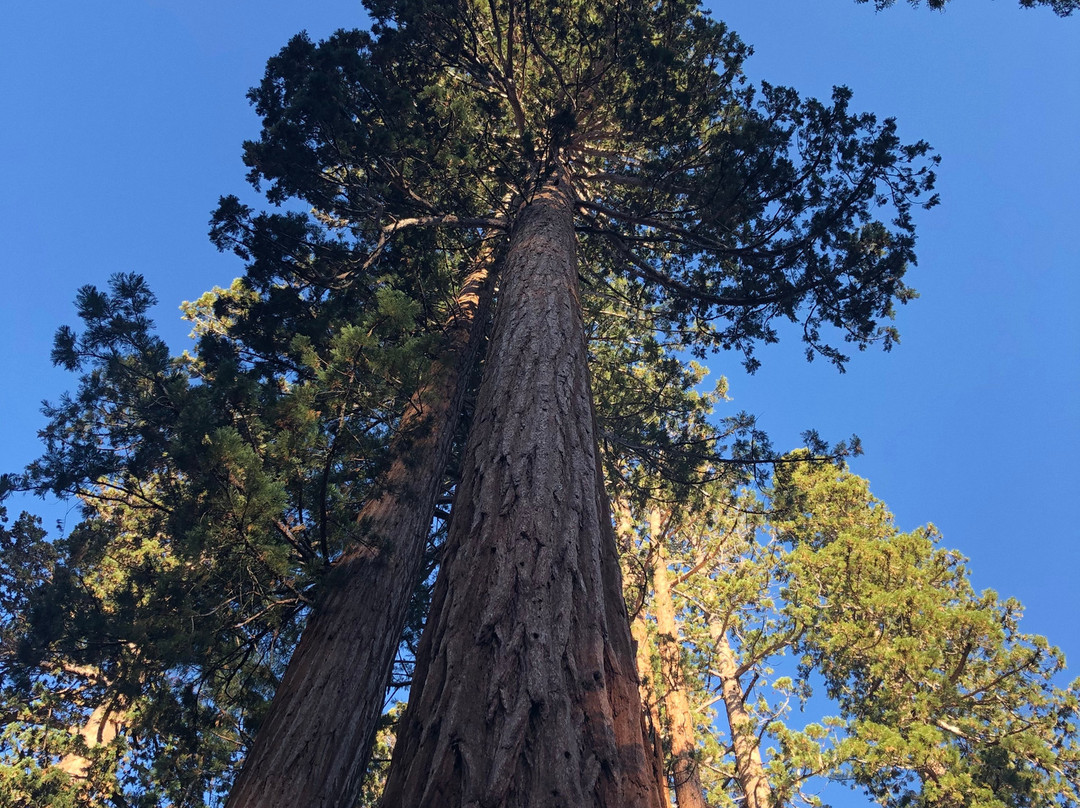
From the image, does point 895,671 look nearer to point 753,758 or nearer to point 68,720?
point 753,758

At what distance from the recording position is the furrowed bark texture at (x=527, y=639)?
1.50 m

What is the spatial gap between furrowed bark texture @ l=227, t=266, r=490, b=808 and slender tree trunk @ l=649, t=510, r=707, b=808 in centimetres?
578

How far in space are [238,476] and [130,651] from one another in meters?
1.87

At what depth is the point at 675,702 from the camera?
383 inches

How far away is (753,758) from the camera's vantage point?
404 inches

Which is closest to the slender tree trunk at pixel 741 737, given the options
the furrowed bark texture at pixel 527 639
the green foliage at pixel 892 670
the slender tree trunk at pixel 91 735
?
the green foliage at pixel 892 670

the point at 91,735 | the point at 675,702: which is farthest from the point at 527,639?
the point at 675,702

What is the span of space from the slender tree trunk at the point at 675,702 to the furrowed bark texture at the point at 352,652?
5.78 meters

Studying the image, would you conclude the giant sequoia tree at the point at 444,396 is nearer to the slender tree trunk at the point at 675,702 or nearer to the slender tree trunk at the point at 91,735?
the slender tree trunk at the point at 91,735

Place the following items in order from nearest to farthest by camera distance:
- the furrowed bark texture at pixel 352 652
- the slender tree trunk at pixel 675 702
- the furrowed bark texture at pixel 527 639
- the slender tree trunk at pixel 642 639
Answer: the furrowed bark texture at pixel 527 639 < the furrowed bark texture at pixel 352 652 < the slender tree trunk at pixel 675 702 < the slender tree trunk at pixel 642 639

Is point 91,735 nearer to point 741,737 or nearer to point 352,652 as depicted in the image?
point 352,652

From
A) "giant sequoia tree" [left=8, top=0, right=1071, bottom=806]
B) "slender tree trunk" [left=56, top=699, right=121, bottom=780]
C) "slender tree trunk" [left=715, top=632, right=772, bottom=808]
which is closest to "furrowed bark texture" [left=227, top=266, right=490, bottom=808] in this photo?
"giant sequoia tree" [left=8, top=0, right=1071, bottom=806]

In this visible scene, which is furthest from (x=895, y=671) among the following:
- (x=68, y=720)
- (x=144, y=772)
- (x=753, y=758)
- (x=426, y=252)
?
(x=68, y=720)

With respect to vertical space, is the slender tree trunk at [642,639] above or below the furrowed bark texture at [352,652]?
above
